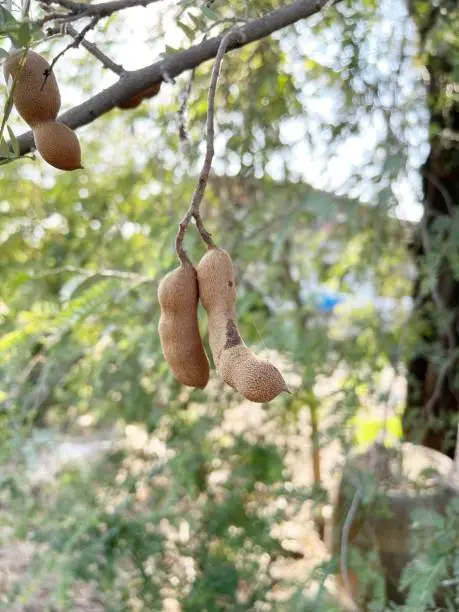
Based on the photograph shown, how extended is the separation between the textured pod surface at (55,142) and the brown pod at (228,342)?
13 centimetres

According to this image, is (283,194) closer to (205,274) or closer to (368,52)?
(368,52)

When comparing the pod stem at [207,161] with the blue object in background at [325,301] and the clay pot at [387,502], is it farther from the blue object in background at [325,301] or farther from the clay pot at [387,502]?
the blue object in background at [325,301]

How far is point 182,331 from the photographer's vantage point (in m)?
0.55

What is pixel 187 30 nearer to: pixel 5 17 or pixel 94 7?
pixel 94 7

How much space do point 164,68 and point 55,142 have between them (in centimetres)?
13

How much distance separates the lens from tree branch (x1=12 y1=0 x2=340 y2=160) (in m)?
0.60

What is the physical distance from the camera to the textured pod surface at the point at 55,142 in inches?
21.0

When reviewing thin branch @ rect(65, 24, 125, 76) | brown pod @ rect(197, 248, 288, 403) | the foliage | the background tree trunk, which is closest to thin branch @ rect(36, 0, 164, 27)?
thin branch @ rect(65, 24, 125, 76)

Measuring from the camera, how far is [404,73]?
1.73 metres

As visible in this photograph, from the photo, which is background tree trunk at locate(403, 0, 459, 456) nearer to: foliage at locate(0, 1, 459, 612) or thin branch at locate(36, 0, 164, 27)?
foliage at locate(0, 1, 459, 612)

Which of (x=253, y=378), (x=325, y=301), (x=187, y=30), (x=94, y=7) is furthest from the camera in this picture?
(x=325, y=301)

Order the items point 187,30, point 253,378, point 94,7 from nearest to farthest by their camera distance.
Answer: point 253,378 < point 94,7 < point 187,30

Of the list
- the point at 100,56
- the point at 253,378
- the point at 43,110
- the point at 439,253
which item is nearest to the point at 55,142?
the point at 43,110

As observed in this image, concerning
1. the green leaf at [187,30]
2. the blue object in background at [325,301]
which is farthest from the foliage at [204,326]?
the green leaf at [187,30]
